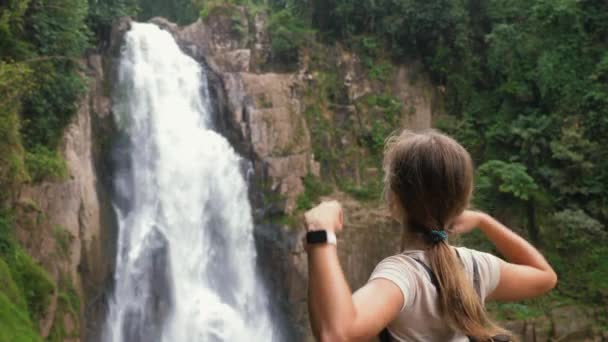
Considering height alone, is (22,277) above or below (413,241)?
below

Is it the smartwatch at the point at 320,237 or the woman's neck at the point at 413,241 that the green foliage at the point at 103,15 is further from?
the smartwatch at the point at 320,237

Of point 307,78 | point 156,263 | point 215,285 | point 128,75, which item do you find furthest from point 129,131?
point 307,78

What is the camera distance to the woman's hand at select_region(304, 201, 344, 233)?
1480 millimetres

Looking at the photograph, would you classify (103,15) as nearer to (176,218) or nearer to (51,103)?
(51,103)

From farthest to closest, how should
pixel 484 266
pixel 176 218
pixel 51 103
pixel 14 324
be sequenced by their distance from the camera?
pixel 176 218 < pixel 51 103 < pixel 14 324 < pixel 484 266

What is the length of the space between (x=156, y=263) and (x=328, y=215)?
44.2 ft

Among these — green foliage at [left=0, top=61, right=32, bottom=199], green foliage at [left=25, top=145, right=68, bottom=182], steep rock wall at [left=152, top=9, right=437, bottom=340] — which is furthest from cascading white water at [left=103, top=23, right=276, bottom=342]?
green foliage at [left=0, top=61, right=32, bottom=199]

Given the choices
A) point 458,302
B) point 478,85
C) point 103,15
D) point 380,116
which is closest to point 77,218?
point 103,15

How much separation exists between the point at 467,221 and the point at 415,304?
1.71 feet

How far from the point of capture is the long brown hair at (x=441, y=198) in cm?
159

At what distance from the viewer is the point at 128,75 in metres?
16.0

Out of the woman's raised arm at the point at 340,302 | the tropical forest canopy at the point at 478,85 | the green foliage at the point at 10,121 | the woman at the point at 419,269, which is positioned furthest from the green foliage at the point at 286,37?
the woman's raised arm at the point at 340,302

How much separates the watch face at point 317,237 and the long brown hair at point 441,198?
1.12 ft

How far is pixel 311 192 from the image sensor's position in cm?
1772
